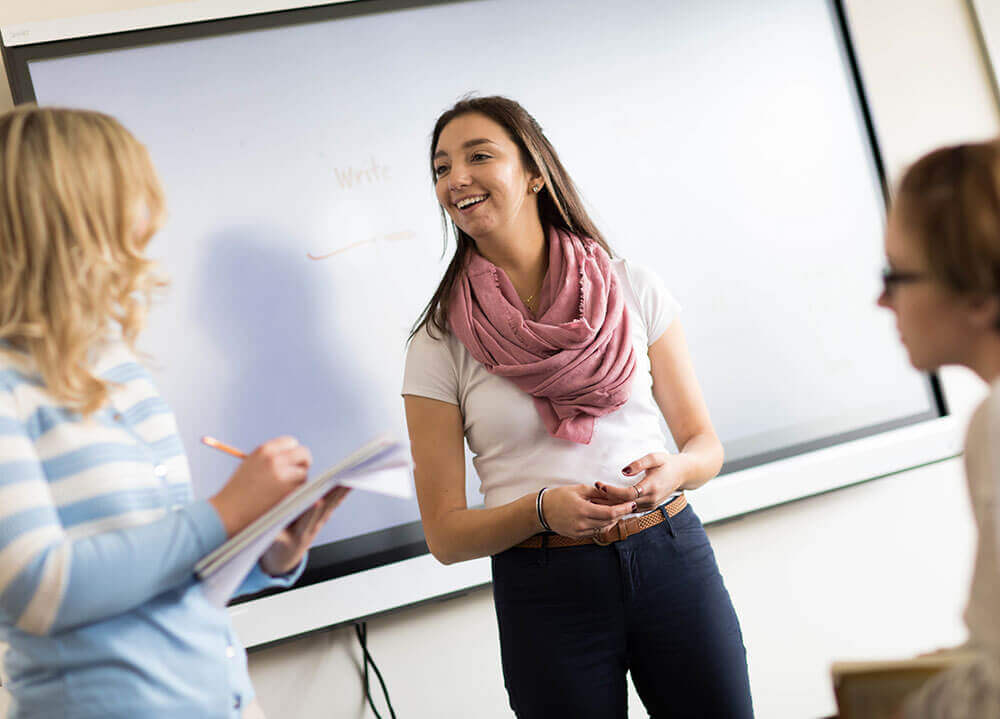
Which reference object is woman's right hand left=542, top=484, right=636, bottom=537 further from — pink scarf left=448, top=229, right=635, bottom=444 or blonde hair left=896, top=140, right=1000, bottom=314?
blonde hair left=896, top=140, right=1000, bottom=314

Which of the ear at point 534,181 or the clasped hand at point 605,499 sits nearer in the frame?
the clasped hand at point 605,499

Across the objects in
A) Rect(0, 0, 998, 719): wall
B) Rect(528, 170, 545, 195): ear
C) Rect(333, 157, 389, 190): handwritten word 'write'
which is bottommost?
Rect(0, 0, 998, 719): wall

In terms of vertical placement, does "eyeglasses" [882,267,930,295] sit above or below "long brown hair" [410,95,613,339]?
below

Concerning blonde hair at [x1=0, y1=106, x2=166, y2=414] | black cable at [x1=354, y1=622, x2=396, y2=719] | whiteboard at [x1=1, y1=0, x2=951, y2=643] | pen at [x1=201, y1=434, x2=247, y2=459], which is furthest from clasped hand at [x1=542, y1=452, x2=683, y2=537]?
black cable at [x1=354, y1=622, x2=396, y2=719]

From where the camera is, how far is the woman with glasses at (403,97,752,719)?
4.57ft

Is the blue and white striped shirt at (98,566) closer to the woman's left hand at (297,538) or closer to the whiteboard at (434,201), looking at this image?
the woman's left hand at (297,538)

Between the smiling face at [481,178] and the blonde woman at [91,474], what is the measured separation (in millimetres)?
658

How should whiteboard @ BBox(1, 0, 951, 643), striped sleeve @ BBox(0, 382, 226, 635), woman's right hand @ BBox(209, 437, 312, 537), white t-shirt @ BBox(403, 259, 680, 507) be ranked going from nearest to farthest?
striped sleeve @ BBox(0, 382, 226, 635), woman's right hand @ BBox(209, 437, 312, 537), white t-shirt @ BBox(403, 259, 680, 507), whiteboard @ BBox(1, 0, 951, 643)

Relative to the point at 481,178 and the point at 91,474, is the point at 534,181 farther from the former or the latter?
the point at 91,474

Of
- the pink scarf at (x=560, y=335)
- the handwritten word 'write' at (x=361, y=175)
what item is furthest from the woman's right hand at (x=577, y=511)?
the handwritten word 'write' at (x=361, y=175)

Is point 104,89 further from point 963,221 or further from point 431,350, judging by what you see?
point 963,221

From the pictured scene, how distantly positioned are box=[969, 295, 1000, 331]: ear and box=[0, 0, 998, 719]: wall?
1498 millimetres

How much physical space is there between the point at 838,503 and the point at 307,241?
1.67 meters

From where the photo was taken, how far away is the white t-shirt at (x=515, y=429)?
146 cm
